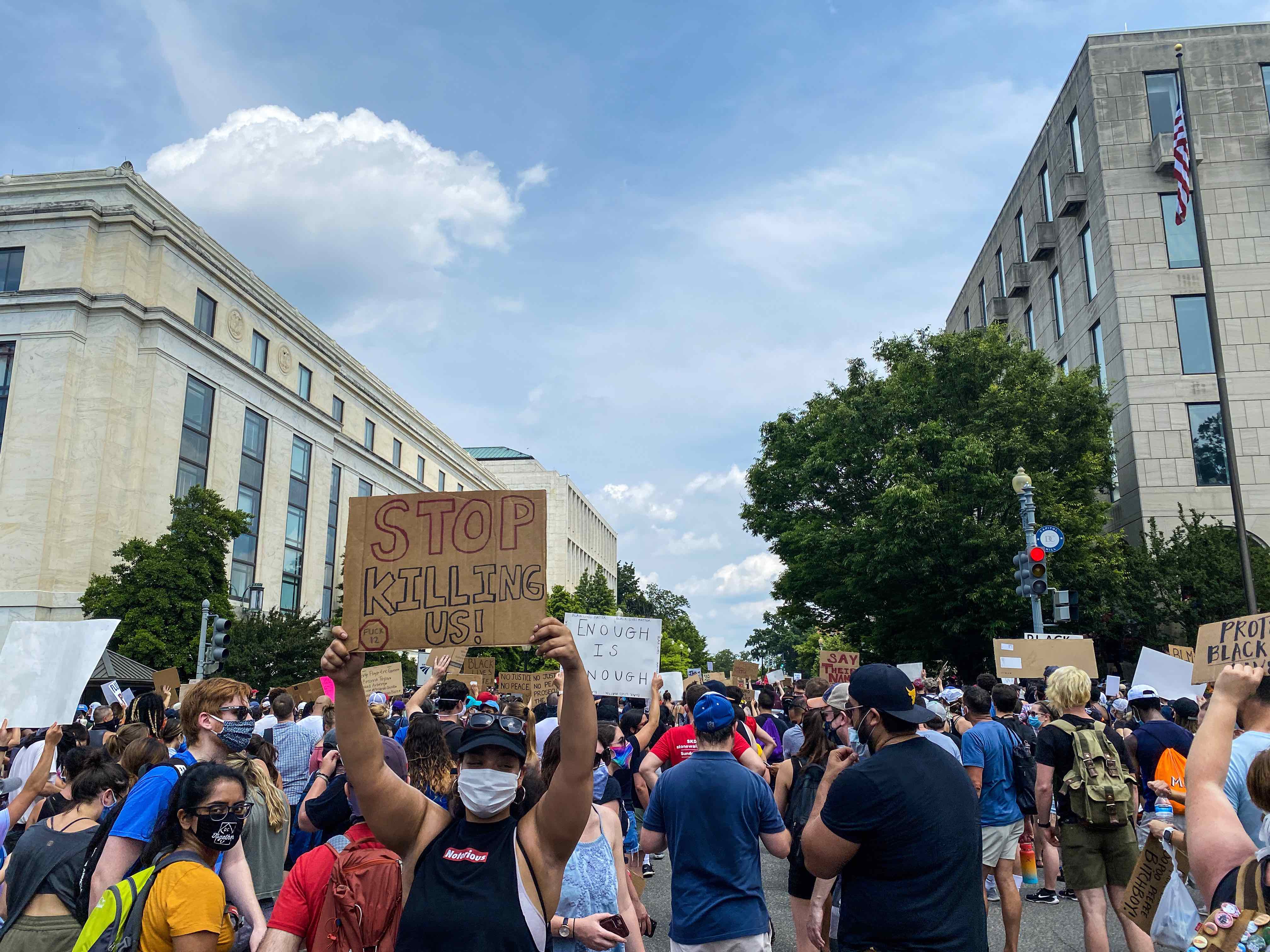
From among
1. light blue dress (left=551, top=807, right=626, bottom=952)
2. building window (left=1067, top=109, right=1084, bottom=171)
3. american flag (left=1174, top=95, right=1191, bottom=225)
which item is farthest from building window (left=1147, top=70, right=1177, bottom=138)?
light blue dress (left=551, top=807, right=626, bottom=952)

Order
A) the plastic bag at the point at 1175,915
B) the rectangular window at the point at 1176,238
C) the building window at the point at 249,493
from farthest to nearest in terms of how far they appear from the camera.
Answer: the building window at the point at 249,493 < the rectangular window at the point at 1176,238 < the plastic bag at the point at 1175,915

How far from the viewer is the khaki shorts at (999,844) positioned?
281 inches

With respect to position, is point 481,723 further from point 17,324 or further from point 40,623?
point 17,324

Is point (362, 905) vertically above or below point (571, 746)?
below

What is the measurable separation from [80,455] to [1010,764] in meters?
40.1

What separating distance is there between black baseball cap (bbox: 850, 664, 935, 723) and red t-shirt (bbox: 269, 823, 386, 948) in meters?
1.95

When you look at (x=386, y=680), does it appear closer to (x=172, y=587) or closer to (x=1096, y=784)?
(x=1096, y=784)

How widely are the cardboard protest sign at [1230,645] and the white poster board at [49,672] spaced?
667 cm

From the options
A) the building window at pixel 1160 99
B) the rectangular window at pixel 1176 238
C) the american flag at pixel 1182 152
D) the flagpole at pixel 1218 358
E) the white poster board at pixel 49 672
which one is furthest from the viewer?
the building window at pixel 1160 99

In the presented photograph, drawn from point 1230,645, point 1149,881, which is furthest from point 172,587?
point 1149,881

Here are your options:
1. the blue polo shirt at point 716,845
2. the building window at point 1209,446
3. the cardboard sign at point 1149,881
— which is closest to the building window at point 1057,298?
the building window at point 1209,446

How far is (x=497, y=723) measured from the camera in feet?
10.5

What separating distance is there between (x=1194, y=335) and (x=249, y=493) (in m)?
41.7

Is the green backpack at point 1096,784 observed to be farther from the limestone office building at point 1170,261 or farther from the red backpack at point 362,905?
the limestone office building at point 1170,261
